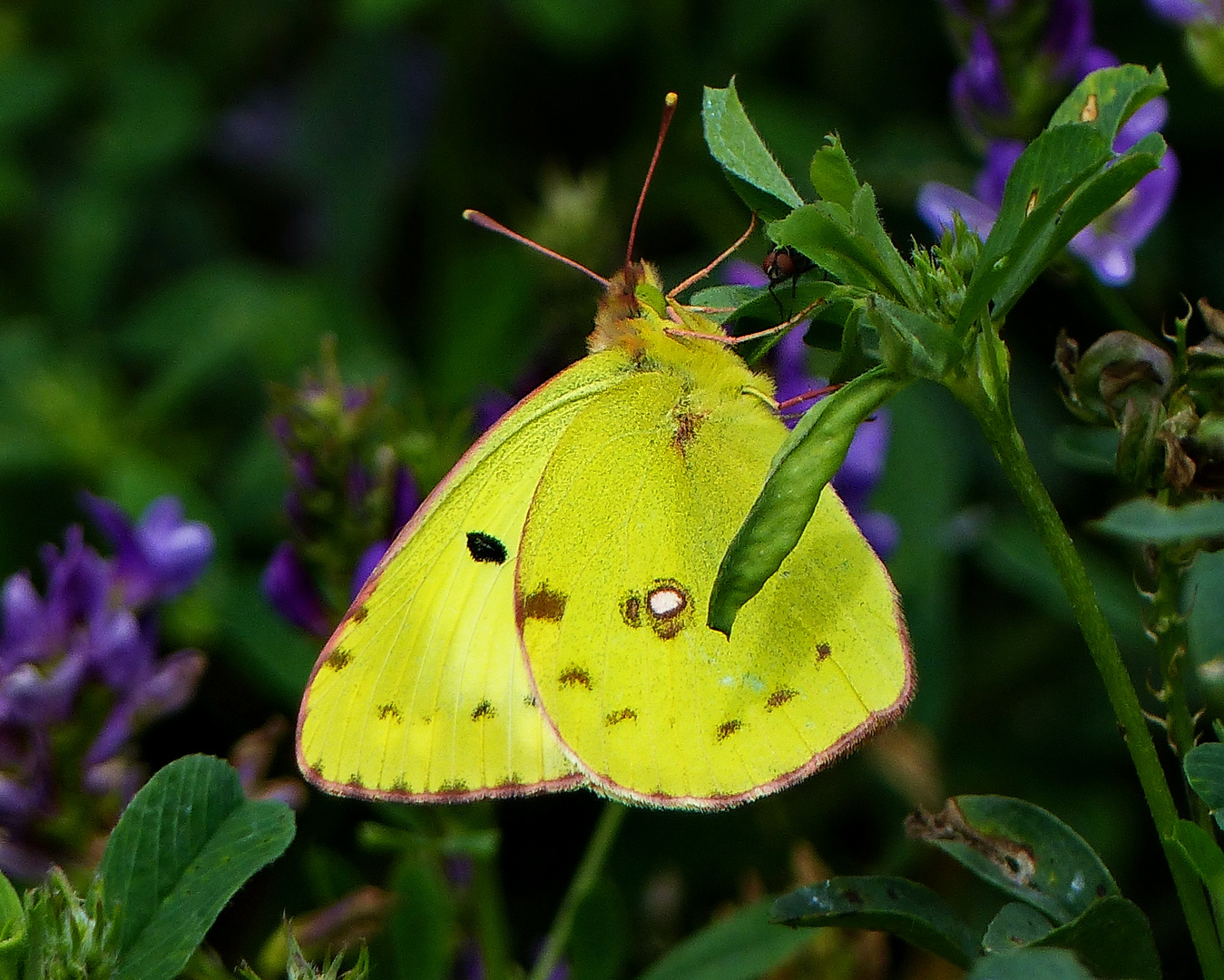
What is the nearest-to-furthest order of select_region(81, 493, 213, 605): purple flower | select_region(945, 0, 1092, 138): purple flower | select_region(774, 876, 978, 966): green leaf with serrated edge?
select_region(774, 876, 978, 966): green leaf with serrated edge, select_region(945, 0, 1092, 138): purple flower, select_region(81, 493, 213, 605): purple flower

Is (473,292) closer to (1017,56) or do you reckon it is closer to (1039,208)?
(1017,56)

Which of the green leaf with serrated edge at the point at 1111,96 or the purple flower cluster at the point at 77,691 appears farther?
the purple flower cluster at the point at 77,691

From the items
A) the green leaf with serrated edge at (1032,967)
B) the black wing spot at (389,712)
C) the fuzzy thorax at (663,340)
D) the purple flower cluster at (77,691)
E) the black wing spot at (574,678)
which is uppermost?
the fuzzy thorax at (663,340)

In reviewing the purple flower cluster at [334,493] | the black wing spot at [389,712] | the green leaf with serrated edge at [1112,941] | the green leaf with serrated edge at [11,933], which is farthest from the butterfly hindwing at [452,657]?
the green leaf with serrated edge at [1112,941]

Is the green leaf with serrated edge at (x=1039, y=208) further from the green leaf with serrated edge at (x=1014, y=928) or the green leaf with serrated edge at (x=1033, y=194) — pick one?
the green leaf with serrated edge at (x=1014, y=928)

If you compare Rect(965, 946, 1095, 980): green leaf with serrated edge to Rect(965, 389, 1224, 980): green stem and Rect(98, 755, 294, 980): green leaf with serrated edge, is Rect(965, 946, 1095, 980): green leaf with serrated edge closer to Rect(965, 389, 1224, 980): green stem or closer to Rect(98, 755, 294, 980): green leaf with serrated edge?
Rect(965, 389, 1224, 980): green stem

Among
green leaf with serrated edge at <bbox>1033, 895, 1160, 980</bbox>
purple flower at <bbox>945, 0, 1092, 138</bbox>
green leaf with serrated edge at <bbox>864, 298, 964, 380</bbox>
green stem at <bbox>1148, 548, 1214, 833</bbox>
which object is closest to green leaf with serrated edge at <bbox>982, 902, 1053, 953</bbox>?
green leaf with serrated edge at <bbox>1033, 895, 1160, 980</bbox>

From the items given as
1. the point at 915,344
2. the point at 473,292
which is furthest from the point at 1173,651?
the point at 473,292

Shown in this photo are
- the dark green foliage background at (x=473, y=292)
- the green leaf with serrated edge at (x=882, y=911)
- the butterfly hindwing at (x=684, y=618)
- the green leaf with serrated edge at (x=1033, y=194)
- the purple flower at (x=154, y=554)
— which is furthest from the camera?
the dark green foliage background at (x=473, y=292)
